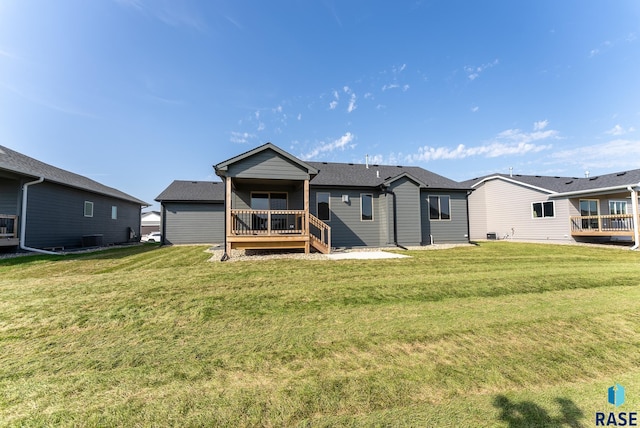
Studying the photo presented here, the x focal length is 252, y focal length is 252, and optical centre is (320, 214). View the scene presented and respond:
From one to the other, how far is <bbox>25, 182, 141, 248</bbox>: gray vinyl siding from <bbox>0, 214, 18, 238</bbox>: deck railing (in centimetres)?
42

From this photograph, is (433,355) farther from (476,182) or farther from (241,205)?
(476,182)

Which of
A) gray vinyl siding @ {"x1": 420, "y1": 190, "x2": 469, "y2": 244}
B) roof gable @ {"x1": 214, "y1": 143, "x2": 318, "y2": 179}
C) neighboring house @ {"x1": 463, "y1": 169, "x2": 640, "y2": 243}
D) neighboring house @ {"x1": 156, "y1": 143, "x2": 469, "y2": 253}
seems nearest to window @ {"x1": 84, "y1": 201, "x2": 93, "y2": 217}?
neighboring house @ {"x1": 156, "y1": 143, "x2": 469, "y2": 253}

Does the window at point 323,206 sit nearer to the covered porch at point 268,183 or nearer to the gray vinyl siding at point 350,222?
the gray vinyl siding at point 350,222

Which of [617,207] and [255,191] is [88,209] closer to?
[255,191]

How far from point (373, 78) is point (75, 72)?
1703 centimetres

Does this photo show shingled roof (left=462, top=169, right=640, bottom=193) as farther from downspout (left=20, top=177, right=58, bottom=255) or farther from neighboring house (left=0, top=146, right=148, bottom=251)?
neighboring house (left=0, top=146, right=148, bottom=251)

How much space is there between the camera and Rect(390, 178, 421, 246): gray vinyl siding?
13203 mm

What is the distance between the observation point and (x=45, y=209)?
12.0 metres

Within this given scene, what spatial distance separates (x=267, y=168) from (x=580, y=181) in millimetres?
21651

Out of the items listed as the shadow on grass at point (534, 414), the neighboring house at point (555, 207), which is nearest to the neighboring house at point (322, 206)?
the neighboring house at point (555, 207)

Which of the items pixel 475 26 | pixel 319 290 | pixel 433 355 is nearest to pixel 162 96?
pixel 319 290

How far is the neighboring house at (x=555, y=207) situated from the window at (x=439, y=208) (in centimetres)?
769

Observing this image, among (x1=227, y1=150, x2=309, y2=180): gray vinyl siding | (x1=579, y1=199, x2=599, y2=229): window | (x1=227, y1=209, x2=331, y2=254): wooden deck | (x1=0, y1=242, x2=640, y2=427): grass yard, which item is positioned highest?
(x1=227, y1=150, x2=309, y2=180): gray vinyl siding

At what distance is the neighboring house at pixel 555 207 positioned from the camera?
14.8 meters
